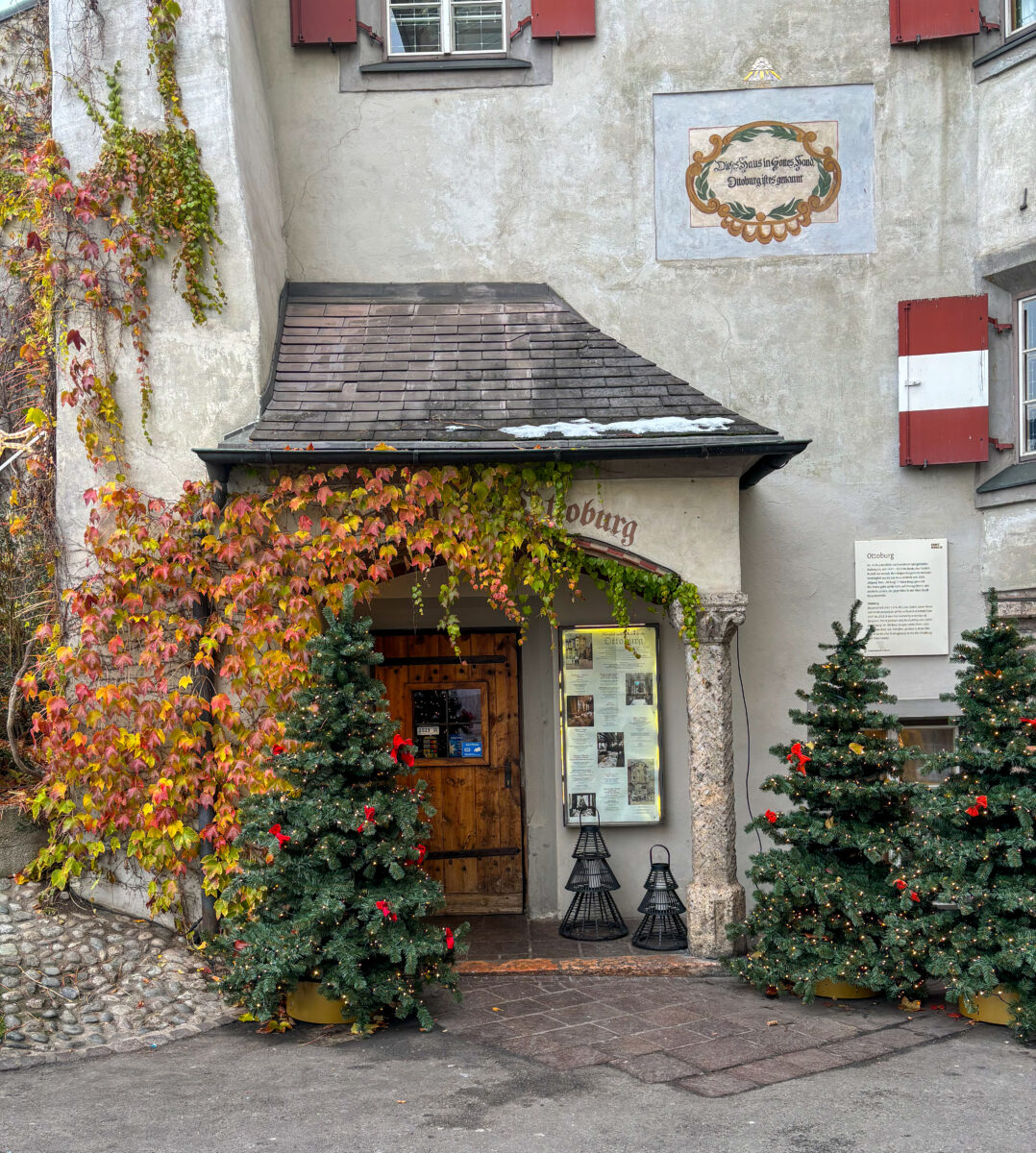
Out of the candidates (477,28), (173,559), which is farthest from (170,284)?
(477,28)

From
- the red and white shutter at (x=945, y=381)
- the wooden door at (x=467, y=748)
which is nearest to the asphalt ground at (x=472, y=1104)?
the wooden door at (x=467, y=748)

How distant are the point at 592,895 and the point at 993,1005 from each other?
2911mm

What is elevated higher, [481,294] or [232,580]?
[481,294]

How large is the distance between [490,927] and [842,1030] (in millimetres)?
3179

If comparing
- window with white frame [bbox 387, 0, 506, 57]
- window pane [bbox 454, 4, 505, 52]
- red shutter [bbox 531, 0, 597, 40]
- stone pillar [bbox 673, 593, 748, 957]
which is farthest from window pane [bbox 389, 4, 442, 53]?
stone pillar [bbox 673, 593, 748, 957]

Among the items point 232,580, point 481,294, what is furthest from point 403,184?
point 232,580

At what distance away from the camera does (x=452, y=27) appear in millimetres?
8445

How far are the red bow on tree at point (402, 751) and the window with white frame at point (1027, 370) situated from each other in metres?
4.95

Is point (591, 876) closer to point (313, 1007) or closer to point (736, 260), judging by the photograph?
point (313, 1007)

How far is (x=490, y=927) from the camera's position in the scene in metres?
8.35

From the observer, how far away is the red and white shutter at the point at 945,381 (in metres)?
7.97

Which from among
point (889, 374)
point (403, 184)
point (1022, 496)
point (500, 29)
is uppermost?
point (500, 29)

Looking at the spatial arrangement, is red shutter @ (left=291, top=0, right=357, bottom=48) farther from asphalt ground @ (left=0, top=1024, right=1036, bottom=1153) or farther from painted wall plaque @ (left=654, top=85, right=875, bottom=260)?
asphalt ground @ (left=0, top=1024, right=1036, bottom=1153)

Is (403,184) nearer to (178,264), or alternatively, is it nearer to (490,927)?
(178,264)
